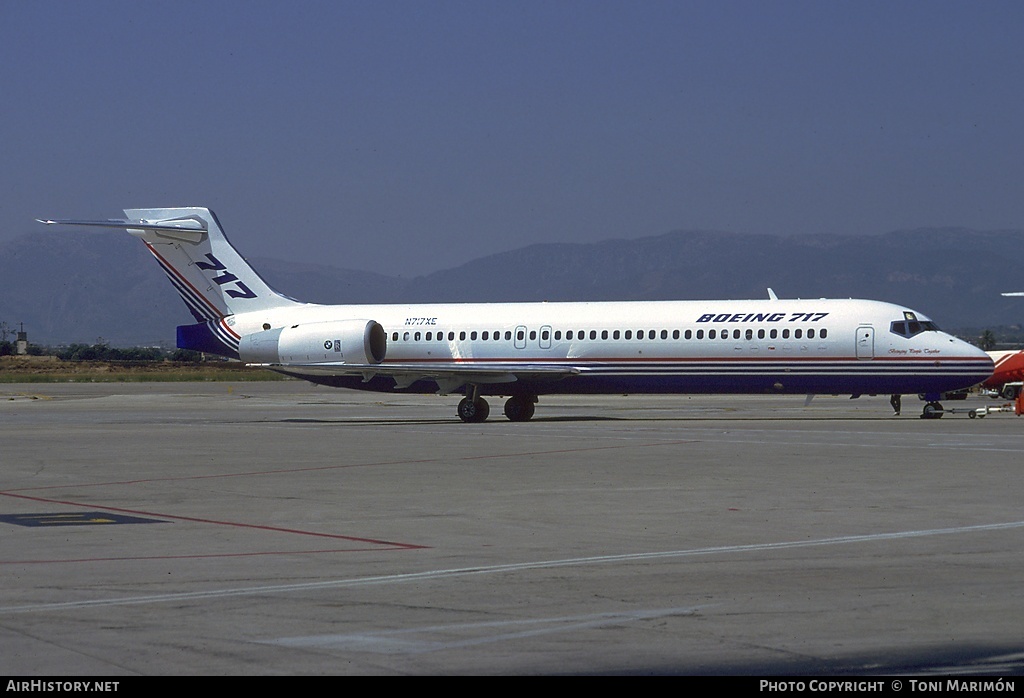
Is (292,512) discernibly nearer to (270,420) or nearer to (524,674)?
(524,674)

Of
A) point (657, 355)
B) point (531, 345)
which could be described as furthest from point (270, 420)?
point (657, 355)

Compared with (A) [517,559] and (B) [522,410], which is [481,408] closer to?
(B) [522,410]

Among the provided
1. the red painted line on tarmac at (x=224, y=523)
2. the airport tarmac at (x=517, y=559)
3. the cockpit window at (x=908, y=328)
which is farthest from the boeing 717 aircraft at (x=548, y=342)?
the red painted line on tarmac at (x=224, y=523)

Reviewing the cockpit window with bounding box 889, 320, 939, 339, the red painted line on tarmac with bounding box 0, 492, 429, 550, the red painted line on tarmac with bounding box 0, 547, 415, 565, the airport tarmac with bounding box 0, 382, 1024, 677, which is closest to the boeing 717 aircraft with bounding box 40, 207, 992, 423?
the cockpit window with bounding box 889, 320, 939, 339

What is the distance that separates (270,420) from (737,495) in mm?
25368

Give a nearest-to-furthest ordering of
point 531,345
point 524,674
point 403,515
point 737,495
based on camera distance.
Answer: point 524,674, point 403,515, point 737,495, point 531,345

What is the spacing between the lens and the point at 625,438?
28688mm

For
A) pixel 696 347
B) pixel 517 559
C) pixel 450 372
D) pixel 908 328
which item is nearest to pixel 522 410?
pixel 450 372

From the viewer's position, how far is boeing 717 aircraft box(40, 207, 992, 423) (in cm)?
3562

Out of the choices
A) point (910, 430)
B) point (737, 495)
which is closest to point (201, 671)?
point (737, 495)

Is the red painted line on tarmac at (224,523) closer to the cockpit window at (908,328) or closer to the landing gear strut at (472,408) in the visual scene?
the landing gear strut at (472,408)

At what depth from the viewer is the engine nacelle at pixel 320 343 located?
3912 centimetres

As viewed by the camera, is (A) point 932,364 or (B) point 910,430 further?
(A) point 932,364
